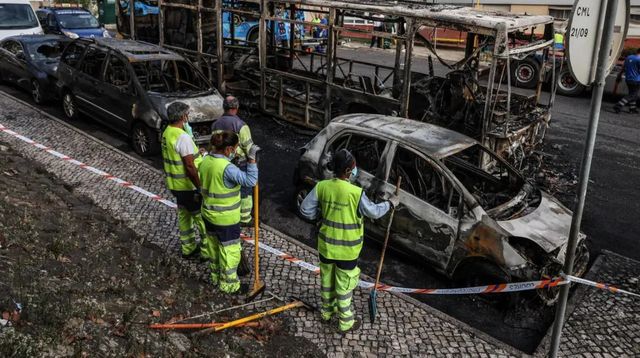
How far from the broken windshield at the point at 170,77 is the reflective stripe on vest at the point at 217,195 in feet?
14.9

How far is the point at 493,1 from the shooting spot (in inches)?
942

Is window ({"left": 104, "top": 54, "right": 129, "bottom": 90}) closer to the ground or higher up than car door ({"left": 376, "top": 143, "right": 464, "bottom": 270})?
higher up

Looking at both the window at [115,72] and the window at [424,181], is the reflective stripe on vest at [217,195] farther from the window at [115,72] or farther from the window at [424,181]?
the window at [115,72]

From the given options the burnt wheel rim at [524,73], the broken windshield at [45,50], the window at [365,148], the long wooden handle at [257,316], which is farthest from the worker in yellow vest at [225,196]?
the burnt wheel rim at [524,73]

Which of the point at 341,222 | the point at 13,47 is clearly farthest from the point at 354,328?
the point at 13,47

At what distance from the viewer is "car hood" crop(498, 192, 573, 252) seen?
17.6 feet

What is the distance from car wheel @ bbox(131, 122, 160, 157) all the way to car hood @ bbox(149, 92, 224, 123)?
439 millimetres

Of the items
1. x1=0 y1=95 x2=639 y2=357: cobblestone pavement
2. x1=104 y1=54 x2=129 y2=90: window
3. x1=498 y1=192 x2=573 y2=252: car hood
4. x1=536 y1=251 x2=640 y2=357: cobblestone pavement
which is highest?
x1=104 y1=54 x2=129 y2=90: window

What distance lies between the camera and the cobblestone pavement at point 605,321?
16.0 ft

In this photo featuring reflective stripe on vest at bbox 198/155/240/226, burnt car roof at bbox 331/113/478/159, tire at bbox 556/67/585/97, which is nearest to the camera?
reflective stripe on vest at bbox 198/155/240/226

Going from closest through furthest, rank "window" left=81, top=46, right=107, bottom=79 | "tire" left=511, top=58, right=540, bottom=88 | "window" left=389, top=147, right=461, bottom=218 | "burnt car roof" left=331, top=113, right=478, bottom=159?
"window" left=389, top=147, right=461, bottom=218, "burnt car roof" left=331, top=113, right=478, bottom=159, "window" left=81, top=46, right=107, bottom=79, "tire" left=511, top=58, right=540, bottom=88

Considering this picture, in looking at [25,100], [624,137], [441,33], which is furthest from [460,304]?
[441,33]

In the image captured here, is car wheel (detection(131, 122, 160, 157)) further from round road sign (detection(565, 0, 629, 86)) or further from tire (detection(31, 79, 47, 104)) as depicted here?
round road sign (detection(565, 0, 629, 86))

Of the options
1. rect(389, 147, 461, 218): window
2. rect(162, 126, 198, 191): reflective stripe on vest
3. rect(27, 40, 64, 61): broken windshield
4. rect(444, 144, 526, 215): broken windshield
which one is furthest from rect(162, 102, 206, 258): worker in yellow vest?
rect(27, 40, 64, 61): broken windshield
